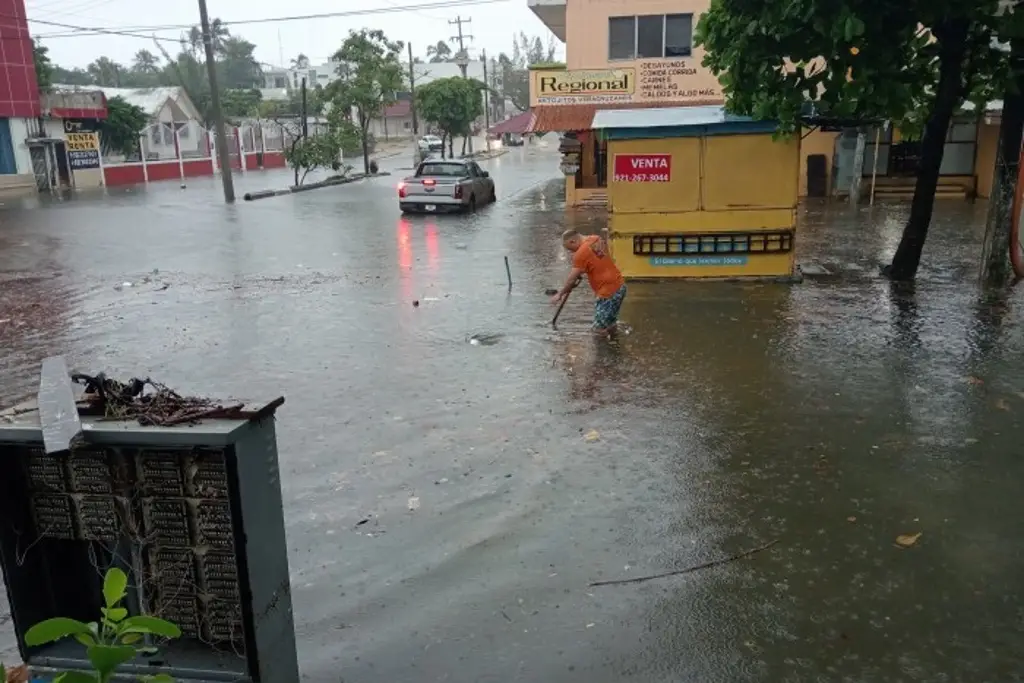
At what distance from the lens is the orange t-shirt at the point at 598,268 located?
934cm

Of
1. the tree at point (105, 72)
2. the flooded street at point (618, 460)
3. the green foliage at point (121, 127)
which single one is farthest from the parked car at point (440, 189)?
the tree at point (105, 72)

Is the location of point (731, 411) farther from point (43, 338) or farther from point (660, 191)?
point (43, 338)

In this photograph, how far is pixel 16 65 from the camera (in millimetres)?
34406

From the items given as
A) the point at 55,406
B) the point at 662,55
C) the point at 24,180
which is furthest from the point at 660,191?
the point at 24,180

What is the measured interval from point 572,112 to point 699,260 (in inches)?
482

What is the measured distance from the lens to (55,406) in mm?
2877

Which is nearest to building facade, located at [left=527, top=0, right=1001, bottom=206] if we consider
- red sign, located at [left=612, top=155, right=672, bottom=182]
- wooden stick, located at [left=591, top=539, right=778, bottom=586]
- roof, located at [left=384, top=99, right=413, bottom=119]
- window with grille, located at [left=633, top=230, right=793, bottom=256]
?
red sign, located at [left=612, top=155, right=672, bottom=182]

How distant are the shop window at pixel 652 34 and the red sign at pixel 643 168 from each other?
12.5 meters

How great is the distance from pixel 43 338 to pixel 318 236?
9.53 metres

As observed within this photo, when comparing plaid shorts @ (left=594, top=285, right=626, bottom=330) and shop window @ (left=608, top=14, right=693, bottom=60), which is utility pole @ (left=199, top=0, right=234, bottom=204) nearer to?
shop window @ (left=608, top=14, right=693, bottom=60)

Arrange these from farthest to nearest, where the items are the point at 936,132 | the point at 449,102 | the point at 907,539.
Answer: the point at 449,102 < the point at 936,132 < the point at 907,539

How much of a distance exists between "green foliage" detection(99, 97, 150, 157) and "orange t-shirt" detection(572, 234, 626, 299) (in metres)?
38.2

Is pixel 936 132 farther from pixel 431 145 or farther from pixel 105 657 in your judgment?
pixel 431 145

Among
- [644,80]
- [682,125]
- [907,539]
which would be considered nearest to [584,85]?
[644,80]
